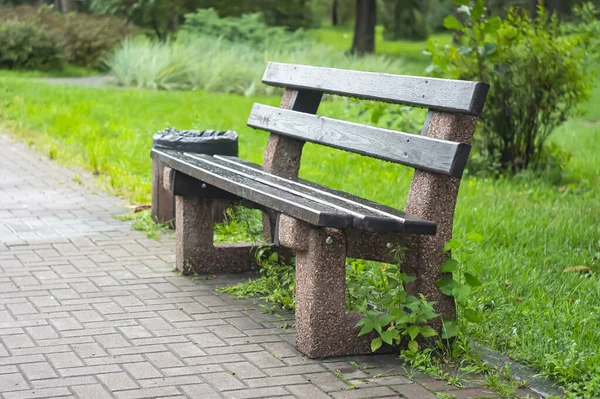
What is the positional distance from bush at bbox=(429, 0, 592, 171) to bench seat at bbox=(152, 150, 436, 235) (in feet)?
13.7

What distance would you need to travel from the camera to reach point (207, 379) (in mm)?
3891

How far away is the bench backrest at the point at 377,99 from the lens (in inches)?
159

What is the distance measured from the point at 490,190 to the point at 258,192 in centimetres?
473

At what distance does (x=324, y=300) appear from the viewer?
4145 millimetres

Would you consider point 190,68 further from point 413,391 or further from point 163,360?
point 413,391

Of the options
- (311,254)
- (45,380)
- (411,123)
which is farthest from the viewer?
(411,123)

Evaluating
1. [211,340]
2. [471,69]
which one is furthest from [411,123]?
[211,340]

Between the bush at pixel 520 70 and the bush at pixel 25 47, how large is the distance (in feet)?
51.7

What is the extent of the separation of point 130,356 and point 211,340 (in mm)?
426

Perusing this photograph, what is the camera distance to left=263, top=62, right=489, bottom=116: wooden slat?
4035mm

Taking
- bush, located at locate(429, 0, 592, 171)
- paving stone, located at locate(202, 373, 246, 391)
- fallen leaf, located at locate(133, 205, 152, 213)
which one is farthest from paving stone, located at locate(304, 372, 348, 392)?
bush, located at locate(429, 0, 592, 171)

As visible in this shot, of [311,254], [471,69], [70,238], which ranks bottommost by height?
[70,238]

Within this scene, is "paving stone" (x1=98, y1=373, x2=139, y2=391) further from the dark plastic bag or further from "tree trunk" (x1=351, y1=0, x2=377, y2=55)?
"tree trunk" (x1=351, y1=0, x2=377, y2=55)

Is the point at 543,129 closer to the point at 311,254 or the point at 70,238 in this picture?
the point at 70,238
